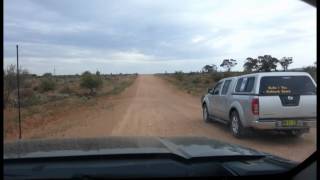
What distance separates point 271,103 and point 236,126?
1443 millimetres

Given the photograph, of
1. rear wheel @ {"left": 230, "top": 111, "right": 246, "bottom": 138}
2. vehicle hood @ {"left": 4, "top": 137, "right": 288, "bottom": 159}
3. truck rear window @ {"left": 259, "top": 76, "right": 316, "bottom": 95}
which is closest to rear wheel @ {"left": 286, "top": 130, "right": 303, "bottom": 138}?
truck rear window @ {"left": 259, "top": 76, "right": 316, "bottom": 95}

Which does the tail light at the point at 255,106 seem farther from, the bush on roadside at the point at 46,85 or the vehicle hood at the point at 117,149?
the bush on roadside at the point at 46,85

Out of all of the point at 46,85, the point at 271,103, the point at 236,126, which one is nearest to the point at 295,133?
the point at 271,103

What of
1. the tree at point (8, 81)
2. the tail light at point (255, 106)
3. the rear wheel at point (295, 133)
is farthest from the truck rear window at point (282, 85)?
the tree at point (8, 81)

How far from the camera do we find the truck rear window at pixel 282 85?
1170 centimetres

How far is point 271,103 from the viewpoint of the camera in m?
12.9

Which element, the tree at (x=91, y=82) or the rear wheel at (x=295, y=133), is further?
the tree at (x=91, y=82)

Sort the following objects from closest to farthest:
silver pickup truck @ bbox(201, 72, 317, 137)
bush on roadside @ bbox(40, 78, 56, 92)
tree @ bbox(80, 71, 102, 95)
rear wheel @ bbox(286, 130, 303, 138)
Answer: silver pickup truck @ bbox(201, 72, 317, 137), rear wheel @ bbox(286, 130, 303, 138), bush on roadside @ bbox(40, 78, 56, 92), tree @ bbox(80, 71, 102, 95)

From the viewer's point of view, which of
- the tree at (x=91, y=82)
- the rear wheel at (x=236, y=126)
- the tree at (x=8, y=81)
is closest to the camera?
the tree at (x=8, y=81)

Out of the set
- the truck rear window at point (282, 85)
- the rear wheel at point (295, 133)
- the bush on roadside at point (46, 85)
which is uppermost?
the truck rear window at point (282, 85)

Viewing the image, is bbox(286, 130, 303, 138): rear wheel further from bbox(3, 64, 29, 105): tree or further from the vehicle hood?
the vehicle hood

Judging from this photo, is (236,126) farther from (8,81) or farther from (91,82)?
(91,82)

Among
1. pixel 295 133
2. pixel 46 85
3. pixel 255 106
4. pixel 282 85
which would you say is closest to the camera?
pixel 282 85

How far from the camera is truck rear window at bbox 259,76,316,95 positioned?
38.4 ft
